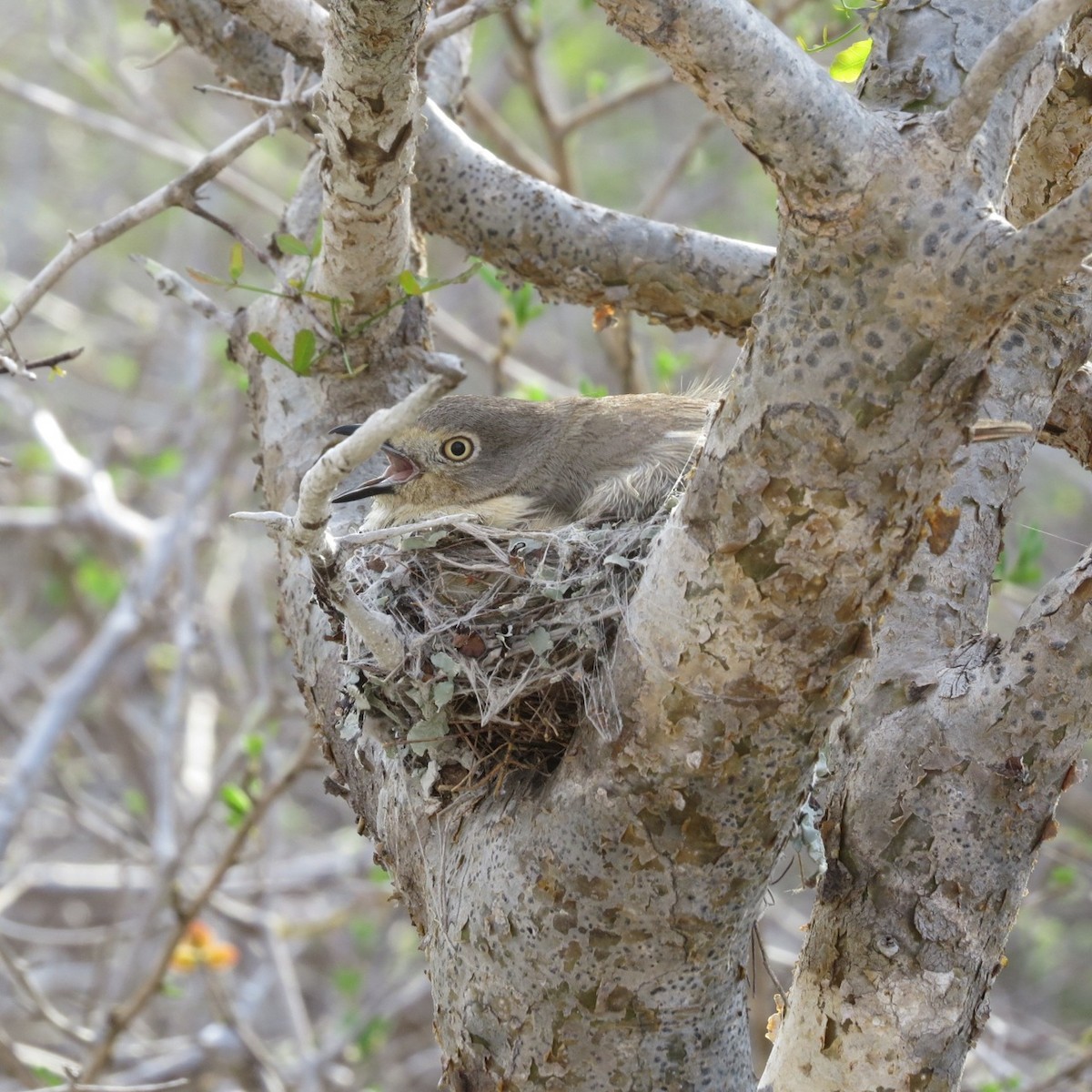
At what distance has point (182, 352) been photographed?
10203mm

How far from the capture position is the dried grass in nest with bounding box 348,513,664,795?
2387mm

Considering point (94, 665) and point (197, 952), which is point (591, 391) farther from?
point (94, 665)

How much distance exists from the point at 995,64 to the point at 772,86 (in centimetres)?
29

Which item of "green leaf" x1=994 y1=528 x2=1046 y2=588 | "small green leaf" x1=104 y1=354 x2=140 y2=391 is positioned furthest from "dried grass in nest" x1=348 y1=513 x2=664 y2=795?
"small green leaf" x1=104 y1=354 x2=140 y2=391

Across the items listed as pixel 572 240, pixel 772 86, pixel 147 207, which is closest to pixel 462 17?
pixel 572 240

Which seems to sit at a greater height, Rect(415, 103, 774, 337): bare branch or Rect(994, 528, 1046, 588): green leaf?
Rect(415, 103, 774, 337): bare branch

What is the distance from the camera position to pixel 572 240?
3455 mm

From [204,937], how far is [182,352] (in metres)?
6.57

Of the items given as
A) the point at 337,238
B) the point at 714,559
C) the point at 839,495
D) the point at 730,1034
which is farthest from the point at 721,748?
the point at 337,238

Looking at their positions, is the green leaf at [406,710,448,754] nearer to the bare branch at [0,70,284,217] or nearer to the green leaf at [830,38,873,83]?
the green leaf at [830,38,873,83]

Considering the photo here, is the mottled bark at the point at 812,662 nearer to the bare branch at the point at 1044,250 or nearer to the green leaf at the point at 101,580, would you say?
the bare branch at the point at 1044,250

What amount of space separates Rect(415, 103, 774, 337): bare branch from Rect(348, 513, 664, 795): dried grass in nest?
96 cm

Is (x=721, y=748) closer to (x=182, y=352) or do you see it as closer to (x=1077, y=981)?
(x=1077, y=981)

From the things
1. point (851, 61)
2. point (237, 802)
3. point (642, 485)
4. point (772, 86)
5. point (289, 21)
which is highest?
point (289, 21)
